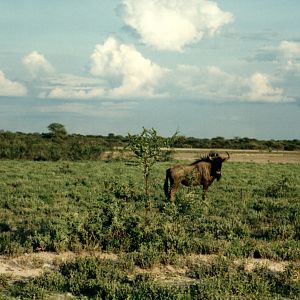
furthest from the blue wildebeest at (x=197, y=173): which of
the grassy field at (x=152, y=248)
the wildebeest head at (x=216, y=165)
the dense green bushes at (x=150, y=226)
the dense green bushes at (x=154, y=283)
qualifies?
the dense green bushes at (x=154, y=283)

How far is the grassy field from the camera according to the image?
8328 millimetres

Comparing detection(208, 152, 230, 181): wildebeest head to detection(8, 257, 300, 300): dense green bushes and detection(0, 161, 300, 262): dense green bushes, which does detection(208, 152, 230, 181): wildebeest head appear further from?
detection(8, 257, 300, 300): dense green bushes

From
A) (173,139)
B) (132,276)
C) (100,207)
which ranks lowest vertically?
(132,276)

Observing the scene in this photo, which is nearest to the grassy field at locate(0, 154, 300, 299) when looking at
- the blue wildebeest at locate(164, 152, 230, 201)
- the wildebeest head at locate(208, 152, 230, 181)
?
the blue wildebeest at locate(164, 152, 230, 201)

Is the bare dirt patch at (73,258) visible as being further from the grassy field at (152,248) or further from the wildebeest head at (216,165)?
the wildebeest head at (216,165)

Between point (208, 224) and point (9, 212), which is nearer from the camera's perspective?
point (208, 224)

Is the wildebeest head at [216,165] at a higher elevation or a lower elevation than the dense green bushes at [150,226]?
higher

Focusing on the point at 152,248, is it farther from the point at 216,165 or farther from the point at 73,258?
the point at 216,165

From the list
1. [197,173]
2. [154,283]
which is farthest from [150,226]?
[197,173]

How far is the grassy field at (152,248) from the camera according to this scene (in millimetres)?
8328

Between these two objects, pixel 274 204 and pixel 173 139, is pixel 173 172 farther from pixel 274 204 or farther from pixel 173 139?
pixel 173 139

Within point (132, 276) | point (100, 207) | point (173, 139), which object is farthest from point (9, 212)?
point (132, 276)

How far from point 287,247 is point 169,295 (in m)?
4.22

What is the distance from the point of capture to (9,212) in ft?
50.9
